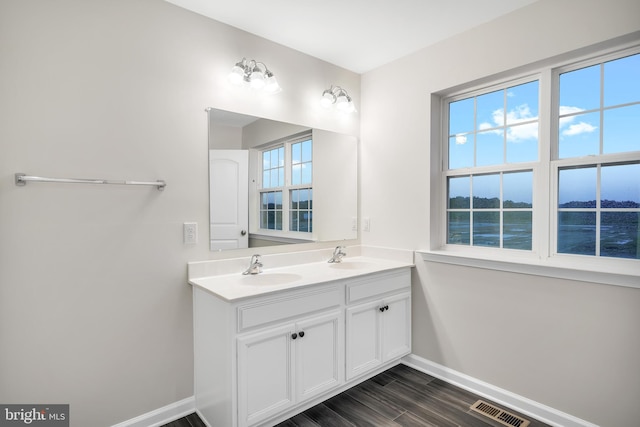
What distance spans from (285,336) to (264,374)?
0.72 feet

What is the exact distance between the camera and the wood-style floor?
6.46 feet

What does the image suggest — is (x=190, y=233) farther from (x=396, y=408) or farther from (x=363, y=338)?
(x=396, y=408)

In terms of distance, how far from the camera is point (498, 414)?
2.04m

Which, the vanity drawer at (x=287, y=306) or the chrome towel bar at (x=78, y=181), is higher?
the chrome towel bar at (x=78, y=181)

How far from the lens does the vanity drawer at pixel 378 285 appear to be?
2.24m

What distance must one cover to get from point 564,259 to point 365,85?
81.5 inches

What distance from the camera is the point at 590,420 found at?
1.84 metres

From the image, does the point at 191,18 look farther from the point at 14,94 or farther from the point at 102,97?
the point at 14,94

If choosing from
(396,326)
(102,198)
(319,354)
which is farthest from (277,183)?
(396,326)

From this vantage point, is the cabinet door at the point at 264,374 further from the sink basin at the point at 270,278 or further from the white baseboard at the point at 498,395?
the white baseboard at the point at 498,395

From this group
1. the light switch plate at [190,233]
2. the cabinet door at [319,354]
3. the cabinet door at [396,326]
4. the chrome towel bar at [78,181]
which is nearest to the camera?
the chrome towel bar at [78,181]

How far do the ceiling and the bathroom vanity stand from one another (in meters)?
1.62

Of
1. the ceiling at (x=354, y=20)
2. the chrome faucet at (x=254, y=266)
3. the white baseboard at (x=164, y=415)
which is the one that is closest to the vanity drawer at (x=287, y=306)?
the chrome faucet at (x=254, y=266)

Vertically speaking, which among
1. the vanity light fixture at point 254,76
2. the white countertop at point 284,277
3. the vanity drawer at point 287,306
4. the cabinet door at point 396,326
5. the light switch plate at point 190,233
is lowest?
the cabinet door at point 396,326
